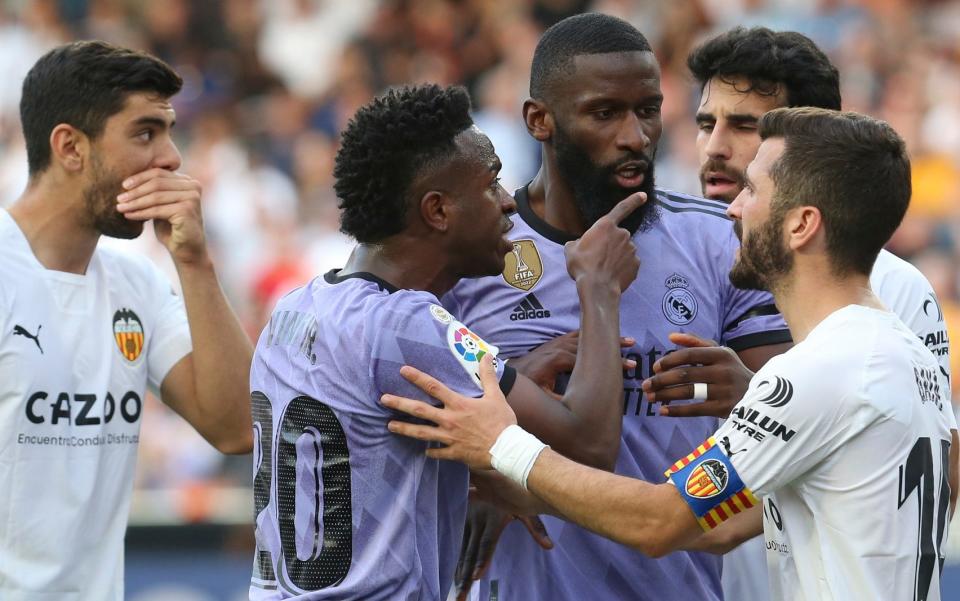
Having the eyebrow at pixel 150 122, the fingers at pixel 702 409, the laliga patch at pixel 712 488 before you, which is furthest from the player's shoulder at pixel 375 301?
the eyebrow at pixel 150 122

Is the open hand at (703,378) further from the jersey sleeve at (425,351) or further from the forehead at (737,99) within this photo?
the forehead at (737,99)

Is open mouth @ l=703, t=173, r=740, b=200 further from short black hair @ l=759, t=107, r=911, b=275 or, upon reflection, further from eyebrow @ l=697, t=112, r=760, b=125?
short black hair @ l=759, t=107, r=911, b=275

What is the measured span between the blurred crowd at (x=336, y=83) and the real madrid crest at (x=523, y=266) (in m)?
5.91

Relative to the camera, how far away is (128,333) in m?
5.50

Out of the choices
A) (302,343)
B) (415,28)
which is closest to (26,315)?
(302,343)

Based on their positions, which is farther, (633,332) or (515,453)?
(633,332)

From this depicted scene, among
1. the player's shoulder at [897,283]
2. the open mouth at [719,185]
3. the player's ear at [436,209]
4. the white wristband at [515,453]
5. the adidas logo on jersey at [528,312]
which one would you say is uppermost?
the open mouth at [719,185]

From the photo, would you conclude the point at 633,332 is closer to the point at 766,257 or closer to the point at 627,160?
the point at 627,160

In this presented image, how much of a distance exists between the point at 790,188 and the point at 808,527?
0.95 meters

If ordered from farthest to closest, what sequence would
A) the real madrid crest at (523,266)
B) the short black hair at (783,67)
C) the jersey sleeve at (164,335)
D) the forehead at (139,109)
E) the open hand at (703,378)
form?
the jersey sleeve at (164,335) → the forehead at (139,109) → the short black hair at (783,67) → the real madrid crest at (523,266) → the open hand at (703,378)

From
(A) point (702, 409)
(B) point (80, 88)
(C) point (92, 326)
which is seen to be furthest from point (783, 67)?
(C) point (92, 326)

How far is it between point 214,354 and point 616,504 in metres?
2.12

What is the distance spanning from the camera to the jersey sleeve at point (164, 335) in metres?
5.59

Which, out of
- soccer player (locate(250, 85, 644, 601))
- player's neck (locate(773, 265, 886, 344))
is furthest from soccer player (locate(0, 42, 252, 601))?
player's neck (locate(773, 265, 886, 344))
